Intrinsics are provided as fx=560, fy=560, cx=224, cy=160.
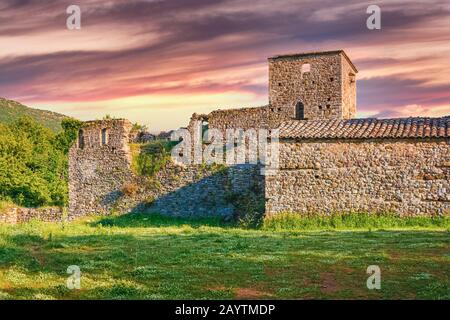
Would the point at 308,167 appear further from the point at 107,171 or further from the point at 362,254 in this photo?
the point at 107,171

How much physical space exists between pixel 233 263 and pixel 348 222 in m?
8.90

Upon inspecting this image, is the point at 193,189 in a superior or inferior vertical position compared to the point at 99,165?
inferior

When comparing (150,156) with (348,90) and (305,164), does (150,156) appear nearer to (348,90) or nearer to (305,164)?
(305,164)

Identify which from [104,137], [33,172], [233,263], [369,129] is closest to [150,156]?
[104,137]

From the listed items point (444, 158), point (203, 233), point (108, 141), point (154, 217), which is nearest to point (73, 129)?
point (108, 141)

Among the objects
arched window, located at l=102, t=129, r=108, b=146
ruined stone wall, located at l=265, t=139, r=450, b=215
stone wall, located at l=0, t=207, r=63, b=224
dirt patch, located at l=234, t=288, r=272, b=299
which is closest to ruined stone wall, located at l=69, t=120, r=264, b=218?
arched window, located at l=102, t=129, r=108, b=146

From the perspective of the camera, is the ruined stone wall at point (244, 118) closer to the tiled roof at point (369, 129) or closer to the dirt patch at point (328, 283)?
the tiled roof at point (369, 129)

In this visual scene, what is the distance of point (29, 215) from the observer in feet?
119

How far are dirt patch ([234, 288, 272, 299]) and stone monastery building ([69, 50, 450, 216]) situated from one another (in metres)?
11.4

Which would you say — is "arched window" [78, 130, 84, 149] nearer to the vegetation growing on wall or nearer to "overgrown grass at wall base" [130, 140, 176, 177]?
"overgrown grass at wall base" [130, 140, 176, 177]

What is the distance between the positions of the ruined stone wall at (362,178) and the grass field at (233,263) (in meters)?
0.91

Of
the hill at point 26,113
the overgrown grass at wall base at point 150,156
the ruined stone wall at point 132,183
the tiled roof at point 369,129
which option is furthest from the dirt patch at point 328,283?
the hill at point 26,113

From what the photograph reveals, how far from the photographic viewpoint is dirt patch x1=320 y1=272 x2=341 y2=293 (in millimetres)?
10019
